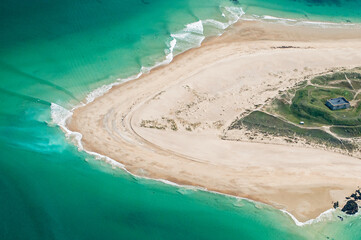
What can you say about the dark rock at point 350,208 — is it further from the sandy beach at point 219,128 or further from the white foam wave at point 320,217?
the sandy beach at point 219,128

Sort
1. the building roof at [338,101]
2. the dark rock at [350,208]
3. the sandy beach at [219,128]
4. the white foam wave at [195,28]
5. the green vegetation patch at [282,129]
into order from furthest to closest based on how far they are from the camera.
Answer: the white foam wave at [195,28] < the building roof at [338,101] < the green vegetation patch at [282,129] < the sandy beach at [219,128] < the dark rock at [350,208]

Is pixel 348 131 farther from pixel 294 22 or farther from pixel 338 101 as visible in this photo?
pixel 294 22

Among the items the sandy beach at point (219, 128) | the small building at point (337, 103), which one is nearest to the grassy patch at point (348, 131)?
the small building at point (337, 103)

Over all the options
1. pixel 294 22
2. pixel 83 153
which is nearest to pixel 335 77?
pixel 294 22

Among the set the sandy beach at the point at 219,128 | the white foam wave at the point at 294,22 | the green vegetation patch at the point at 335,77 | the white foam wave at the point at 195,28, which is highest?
the white foam wave at the point at 294,22

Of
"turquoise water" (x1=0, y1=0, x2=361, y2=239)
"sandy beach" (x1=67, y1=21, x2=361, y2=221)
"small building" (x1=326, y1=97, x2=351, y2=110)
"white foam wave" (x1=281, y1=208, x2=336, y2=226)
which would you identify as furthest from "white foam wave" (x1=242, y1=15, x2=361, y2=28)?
"white foam wave" (x1=281, y1=208, x2=336, y2=226)

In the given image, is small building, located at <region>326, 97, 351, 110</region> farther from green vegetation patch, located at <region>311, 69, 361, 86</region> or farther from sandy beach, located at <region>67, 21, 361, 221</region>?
sandy beach, located at <region>67, 21, 361, 221</region>
